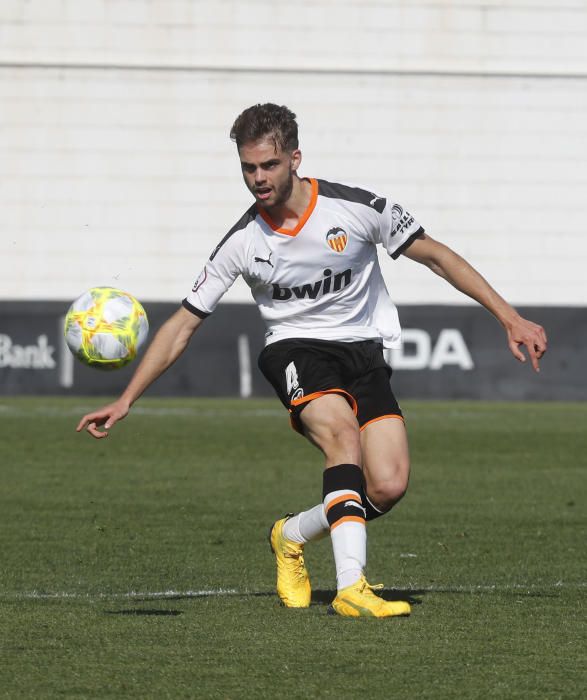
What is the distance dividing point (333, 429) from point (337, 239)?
2.71ft

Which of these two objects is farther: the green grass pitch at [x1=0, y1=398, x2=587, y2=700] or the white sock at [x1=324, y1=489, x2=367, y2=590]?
the white sock at [x1=324, y1=489, x2=367, y2=590]

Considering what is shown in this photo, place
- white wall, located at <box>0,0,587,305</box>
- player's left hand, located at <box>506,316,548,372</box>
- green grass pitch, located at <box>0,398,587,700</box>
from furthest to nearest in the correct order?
white wall, located at <box>0,0,587,305</box>
player's left hand, located at <box>506,316,548,372</box>
green grass pitch, located at <box>0,398,587,700</box>

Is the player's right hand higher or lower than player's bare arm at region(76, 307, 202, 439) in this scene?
lower

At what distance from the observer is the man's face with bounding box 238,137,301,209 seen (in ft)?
20.4

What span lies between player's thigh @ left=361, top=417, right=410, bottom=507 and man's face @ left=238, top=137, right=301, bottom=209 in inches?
42.2

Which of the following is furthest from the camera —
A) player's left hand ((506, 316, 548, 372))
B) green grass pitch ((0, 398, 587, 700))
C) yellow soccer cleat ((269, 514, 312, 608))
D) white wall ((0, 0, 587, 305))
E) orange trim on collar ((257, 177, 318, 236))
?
white wall ((0, 0, 587, 305))

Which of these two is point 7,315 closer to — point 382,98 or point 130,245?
point 130,245

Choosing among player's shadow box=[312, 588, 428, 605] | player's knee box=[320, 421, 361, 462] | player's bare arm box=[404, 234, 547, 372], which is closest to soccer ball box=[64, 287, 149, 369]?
player's knee box=[320, 421, 361, 462]

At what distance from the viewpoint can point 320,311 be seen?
666 cm

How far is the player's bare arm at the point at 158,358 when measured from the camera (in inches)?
242

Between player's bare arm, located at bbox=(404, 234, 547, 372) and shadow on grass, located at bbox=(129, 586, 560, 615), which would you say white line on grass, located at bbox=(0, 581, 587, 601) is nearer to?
shadow on grass, located at bbox=(129, 586, 560, 615)

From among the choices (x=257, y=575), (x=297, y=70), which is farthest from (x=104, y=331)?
(x=297, y=70)

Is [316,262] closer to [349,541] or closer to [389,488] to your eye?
[389,488]

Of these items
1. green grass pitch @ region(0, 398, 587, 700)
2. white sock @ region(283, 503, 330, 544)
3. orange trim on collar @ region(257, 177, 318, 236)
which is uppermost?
orange trim on collar @ region(257, 177, 318, 236)
